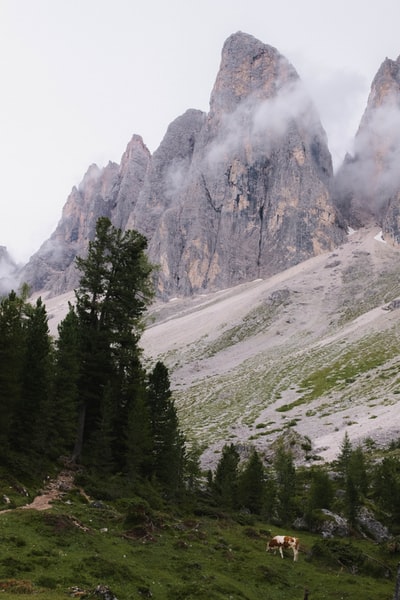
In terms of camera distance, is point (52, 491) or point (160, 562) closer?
point (160, 562)

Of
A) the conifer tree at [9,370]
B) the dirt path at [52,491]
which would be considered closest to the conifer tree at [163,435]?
the dirt path at [52,491]

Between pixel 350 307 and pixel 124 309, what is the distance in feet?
395

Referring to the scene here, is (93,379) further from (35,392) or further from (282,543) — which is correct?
(282,543)

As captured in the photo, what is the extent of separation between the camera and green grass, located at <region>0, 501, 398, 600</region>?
13541mm

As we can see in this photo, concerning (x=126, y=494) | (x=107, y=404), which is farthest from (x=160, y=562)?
(x=107, y=404)

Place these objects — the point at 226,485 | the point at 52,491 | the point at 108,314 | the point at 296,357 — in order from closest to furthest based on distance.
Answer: the point at 52,491 < the point at 108,314 < the point at 226,485 < the point at 296,357

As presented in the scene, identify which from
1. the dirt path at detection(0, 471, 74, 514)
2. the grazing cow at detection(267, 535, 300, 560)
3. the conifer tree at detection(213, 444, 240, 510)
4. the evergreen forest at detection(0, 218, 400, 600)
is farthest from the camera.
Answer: the conifer tree at detection(213, 444, 240, 510)

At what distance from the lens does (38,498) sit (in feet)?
72.0

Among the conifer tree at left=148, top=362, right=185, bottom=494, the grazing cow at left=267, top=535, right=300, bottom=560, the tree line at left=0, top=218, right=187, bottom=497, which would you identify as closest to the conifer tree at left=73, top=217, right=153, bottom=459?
the tree line at left=0, top=218, right=187, bottom=497

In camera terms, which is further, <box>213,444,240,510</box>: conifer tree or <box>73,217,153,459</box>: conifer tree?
<box>213,444,240,510</box>: conifer tree

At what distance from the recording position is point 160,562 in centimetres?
1712

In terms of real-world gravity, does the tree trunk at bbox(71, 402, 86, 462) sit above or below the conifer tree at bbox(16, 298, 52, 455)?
below

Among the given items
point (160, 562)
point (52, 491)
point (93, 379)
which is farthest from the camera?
point (93, 379)

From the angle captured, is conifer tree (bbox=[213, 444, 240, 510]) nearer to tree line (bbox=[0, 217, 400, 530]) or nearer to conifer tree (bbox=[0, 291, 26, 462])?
tree line (bbox=[0, 217, 400, 530])
